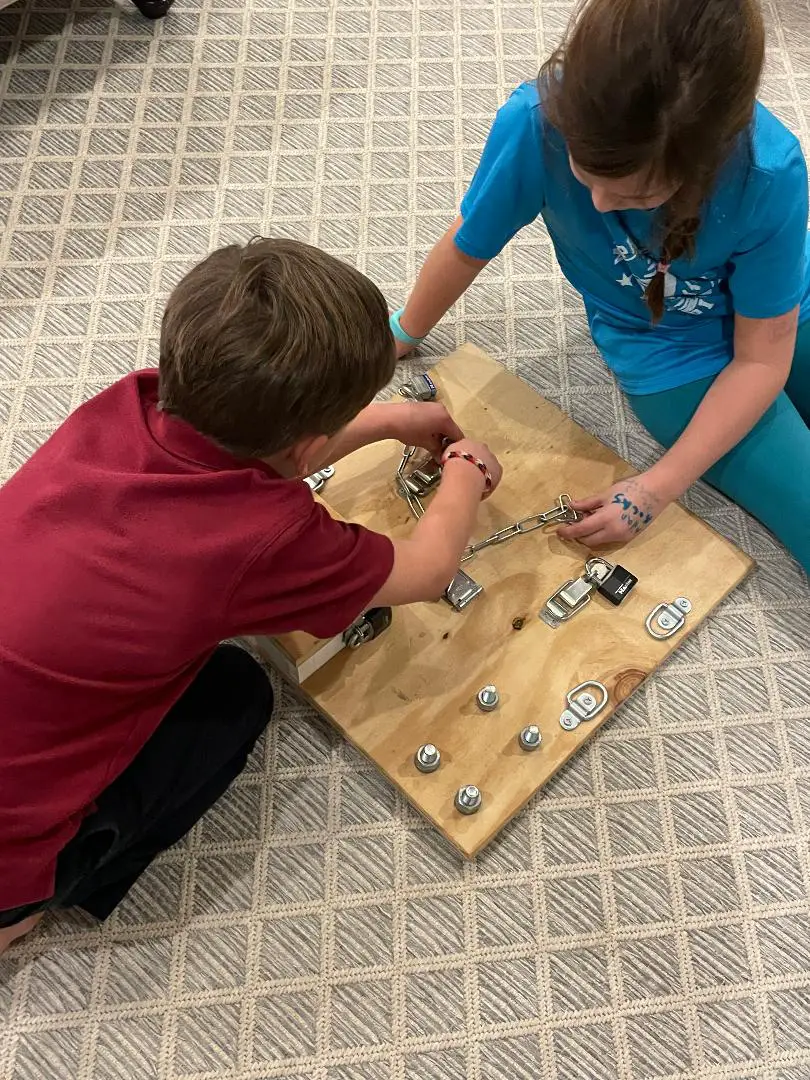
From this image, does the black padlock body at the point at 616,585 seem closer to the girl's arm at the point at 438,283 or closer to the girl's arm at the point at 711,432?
the girl's arm at the point at 711,432

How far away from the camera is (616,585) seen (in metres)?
1.02

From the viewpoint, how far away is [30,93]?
1416mm

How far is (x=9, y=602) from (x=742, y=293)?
0.72 metres

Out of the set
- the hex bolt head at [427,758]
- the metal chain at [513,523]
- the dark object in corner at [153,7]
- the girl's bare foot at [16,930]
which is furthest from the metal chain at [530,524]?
the dark object in corner at [153,7]

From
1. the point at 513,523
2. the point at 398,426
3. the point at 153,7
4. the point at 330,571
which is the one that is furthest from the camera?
the point at 153,7

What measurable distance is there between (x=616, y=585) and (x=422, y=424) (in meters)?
0.28

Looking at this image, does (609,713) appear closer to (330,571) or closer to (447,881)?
(447,881)

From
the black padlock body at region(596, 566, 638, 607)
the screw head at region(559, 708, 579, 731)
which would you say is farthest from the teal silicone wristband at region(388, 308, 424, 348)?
the screw head at region(559, 708, 579, 731)

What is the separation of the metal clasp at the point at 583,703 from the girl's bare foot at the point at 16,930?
550 millimetres

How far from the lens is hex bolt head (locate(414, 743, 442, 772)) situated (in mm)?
922

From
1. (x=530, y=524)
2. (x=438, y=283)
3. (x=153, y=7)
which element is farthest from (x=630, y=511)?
(x=153, y=7)

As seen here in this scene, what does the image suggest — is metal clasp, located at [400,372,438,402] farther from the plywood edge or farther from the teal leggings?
the plywood edge

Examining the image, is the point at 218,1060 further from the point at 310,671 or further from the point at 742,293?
the point at 742,293

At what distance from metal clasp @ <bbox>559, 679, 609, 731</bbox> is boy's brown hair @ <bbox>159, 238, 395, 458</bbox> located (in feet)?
1.46
